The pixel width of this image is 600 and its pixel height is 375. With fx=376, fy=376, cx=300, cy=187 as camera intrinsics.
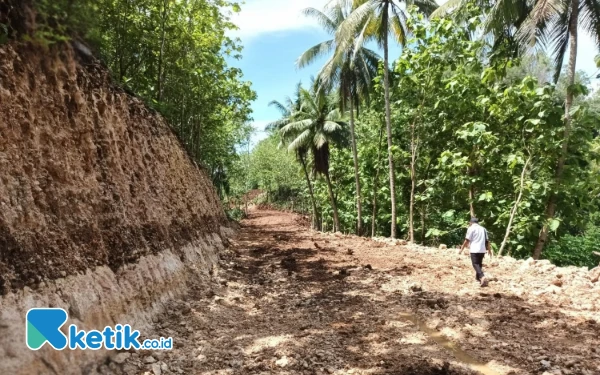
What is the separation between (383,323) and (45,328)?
4.42m

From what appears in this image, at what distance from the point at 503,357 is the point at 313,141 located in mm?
19923

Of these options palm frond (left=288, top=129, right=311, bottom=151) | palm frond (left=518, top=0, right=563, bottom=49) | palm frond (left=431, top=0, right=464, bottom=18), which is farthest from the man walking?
palm frond (left=288, top=129, right=311, bottom=151)

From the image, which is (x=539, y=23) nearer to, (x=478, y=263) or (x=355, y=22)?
(x=355, y=22)

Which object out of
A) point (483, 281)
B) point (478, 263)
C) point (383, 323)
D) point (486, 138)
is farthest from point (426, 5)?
point (383, 323)

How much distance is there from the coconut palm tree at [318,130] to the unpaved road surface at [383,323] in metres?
14.6

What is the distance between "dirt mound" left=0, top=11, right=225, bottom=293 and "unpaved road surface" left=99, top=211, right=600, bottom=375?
50.7 inches

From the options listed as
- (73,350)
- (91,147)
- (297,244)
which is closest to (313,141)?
(297,244)

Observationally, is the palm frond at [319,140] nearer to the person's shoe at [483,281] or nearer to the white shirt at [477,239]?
the white shirt at [477,239]

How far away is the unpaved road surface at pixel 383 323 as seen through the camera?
4.49 metres

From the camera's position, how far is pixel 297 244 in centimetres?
1452

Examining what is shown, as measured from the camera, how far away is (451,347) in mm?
5047

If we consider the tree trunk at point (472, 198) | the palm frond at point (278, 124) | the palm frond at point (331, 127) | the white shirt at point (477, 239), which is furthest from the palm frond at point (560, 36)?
the palm frond at point (278, 124)

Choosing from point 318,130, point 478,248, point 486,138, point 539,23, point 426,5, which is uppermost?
point 426,5

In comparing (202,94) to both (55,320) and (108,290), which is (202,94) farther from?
(55,320)
